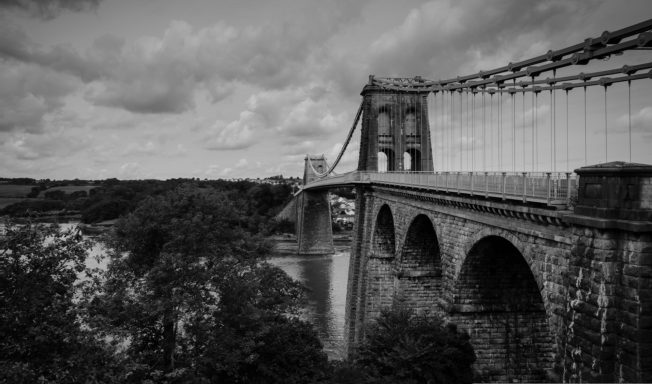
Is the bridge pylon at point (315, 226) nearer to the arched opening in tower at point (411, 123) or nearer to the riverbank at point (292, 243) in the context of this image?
the riverbank at point (292, 243)

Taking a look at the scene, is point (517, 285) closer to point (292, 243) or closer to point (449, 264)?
point (449, 264)

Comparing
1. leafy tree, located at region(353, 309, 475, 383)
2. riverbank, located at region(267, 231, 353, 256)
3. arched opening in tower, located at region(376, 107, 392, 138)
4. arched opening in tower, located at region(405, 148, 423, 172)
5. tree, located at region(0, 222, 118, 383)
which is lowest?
riverbank, located at region(267, 231, 353, 256)

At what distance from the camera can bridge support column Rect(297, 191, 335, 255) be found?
6369 centimetres

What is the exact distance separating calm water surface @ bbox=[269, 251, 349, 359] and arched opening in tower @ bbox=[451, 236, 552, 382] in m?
6.39

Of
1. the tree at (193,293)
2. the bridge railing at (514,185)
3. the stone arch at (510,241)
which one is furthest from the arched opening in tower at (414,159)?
the stone arch at (510,241)

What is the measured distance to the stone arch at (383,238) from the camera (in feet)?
84.3

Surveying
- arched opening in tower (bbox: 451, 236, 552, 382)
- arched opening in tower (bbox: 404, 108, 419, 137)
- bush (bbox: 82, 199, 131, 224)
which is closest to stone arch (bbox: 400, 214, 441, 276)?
arched opening in tower (bbox: 451, 236, 552, 382)

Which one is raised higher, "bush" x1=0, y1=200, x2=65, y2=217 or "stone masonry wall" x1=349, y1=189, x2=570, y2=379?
"bush" x1=0, y1=200, x2=65, y2=217

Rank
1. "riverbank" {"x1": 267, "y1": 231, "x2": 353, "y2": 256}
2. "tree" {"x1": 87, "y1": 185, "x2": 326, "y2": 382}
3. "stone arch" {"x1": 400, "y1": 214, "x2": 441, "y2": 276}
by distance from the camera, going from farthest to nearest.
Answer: "riverbank" {"x1": 267, "y1": 231, "x2": 353, "y2": 256} → "stone arch" {"x1": 400, "y1": 214, "x2": 441, "y2": 276} → "tree" {"x1": 87, "y1": 185, "x2": 326, "y2": 382}

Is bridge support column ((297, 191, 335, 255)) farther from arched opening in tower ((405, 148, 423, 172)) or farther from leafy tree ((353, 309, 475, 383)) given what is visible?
leafy tree ((353, 309, 475, 383))

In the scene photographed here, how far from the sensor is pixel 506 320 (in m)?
14.8

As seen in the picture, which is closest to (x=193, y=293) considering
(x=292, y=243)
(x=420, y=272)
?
(x=420, y=272)

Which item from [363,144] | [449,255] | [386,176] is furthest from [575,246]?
[363,144]

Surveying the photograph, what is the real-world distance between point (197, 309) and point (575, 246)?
1023 centimetres
